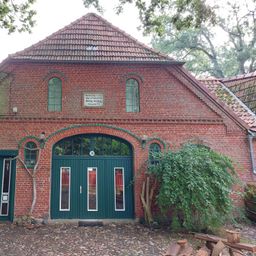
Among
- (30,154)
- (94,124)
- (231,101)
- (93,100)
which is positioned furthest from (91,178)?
(231,101)

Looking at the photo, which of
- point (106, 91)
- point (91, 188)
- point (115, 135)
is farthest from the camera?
point (106, 91)

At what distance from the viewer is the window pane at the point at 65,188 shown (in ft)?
30.5

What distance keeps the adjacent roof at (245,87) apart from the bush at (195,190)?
5.80m

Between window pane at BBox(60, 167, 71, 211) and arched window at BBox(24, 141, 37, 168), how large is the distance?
3.75 feet

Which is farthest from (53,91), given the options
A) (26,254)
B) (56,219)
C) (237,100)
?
(237,100)

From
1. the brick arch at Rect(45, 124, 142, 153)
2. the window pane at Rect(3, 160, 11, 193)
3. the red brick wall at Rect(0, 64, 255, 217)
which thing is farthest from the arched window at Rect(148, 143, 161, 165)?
the window pane at Rect(3, 160, 11, 193)

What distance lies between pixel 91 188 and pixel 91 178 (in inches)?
15.5

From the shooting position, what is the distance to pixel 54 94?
984cm

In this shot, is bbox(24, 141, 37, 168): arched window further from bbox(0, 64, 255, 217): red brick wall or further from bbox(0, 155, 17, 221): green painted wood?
bbox(0, 155, 17, 221): green painted wood

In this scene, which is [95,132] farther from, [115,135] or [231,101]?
[231,101]

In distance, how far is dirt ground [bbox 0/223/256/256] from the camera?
631cm

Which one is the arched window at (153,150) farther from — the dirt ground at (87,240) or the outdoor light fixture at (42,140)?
the outdoor light fixture at (42,140)

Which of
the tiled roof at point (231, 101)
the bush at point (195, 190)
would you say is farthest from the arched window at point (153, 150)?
the tiled roof at point (231, 101)

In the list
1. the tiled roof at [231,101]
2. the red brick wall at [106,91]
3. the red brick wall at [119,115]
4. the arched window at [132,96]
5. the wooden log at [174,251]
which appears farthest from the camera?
the tiled roof at [231,101]
